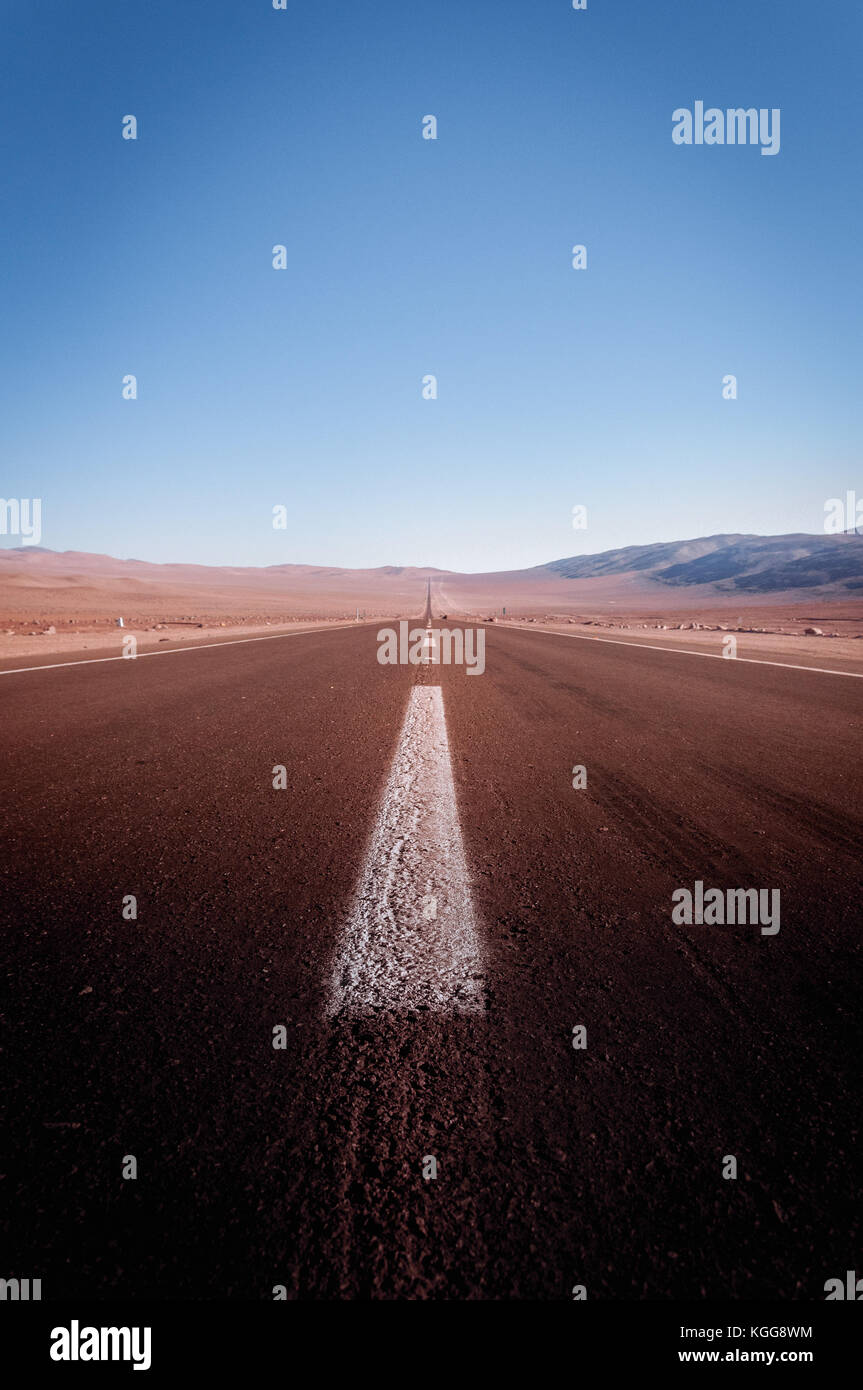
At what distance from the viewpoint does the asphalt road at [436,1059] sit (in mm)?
952

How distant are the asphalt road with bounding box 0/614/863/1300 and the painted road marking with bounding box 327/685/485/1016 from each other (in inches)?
1.9

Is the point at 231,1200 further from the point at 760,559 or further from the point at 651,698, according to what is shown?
the point at 760,559

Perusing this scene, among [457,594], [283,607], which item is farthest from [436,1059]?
[457,594]

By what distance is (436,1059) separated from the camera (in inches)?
53.9

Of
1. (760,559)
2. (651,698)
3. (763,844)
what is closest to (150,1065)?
(763,844)

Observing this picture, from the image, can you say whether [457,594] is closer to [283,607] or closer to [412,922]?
[283,607]

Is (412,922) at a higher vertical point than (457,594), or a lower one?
lower

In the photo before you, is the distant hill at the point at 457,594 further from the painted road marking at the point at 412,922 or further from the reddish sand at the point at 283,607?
the painted road marking at the point at 412,922

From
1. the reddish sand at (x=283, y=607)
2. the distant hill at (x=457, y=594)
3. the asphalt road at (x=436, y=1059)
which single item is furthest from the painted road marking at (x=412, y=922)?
the distant hill at (x=457, y=594)

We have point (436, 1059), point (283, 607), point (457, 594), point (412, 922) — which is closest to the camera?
point (436, 1059)

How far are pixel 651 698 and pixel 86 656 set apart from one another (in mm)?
10474

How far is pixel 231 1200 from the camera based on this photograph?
1017mm

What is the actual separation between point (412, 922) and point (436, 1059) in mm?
635

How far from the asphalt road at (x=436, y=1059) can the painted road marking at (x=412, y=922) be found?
0.16 feet
